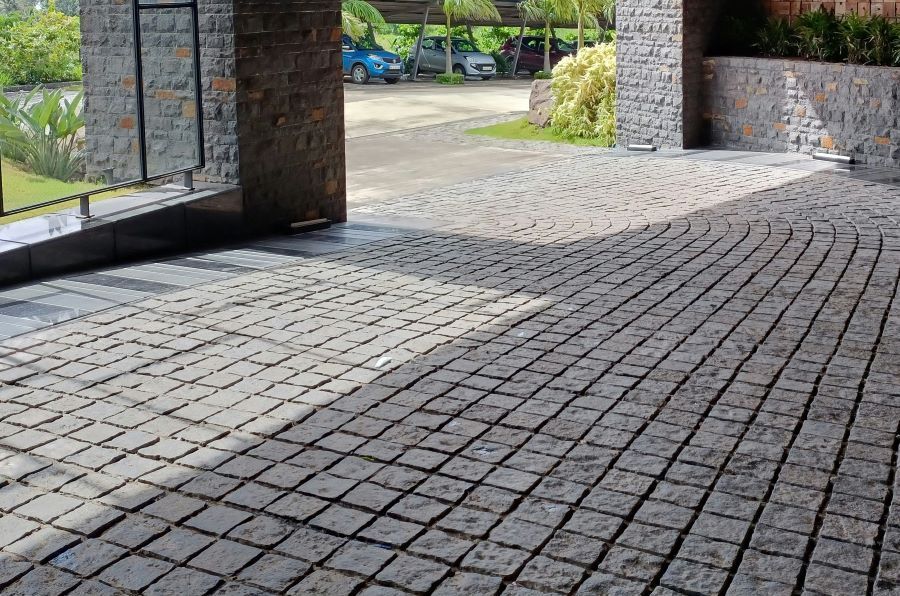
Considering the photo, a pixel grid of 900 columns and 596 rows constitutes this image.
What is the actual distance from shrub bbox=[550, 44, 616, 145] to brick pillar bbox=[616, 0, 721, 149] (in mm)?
1219

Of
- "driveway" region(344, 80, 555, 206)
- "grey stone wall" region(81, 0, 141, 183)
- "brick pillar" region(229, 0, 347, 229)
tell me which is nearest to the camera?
"grey stone wall" region(81, 0, 141, 183)

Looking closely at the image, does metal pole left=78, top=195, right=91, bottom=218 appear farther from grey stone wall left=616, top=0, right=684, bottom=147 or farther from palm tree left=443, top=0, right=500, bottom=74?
palm tree left=443, top=0, right=500, bottom=74

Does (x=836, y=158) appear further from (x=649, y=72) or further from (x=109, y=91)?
(x=109, y=91)

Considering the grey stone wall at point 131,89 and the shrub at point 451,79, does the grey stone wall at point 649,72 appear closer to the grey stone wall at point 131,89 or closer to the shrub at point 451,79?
the grey stone wall at point 131,89

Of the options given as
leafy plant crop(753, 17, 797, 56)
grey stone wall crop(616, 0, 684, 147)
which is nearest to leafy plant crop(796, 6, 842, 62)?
leafy plant crop(753, 17, 797, 56)

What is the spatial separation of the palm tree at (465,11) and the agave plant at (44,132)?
83.1 ft

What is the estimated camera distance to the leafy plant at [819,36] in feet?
45.8

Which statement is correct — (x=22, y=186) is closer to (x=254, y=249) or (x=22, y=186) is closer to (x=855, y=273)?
(x=254, y=249)

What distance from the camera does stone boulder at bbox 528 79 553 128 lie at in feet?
60.4

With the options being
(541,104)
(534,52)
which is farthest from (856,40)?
(534,52)

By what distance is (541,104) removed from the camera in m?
18.6

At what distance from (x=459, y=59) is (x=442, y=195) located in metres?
22.9

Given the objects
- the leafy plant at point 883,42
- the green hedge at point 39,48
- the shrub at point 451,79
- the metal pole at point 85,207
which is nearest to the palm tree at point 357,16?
the shrub at point 451,79

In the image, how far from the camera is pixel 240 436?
4828 mm
